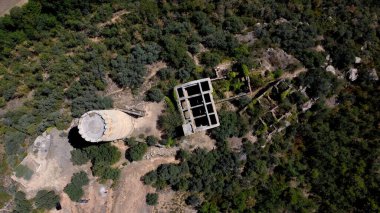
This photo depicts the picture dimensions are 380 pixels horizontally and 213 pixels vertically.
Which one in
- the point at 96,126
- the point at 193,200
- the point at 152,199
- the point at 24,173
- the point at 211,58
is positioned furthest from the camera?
the point at 24,173

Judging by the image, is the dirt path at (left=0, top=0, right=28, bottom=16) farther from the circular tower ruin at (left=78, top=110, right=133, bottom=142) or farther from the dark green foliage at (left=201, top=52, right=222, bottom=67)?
the dark green foliage at (left=201, top=52, right=222, bottom=67)

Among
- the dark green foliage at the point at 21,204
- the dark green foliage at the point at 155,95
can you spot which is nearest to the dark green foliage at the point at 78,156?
the dark green foliage at the point at 21,204

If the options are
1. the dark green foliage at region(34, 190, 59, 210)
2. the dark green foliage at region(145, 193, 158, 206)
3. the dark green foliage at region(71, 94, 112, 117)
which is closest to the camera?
the dark green foliage at region(145, 193, 158, 206)

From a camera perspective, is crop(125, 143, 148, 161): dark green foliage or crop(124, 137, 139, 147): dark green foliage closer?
crop(125, 143, 148, 161): dark green foliage

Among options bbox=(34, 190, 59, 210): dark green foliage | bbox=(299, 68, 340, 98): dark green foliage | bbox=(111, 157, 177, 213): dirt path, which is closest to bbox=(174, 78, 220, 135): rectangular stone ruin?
bbox=(111, 157, 177, 213): dirt path

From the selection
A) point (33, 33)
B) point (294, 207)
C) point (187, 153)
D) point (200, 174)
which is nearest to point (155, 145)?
point (187, 153)

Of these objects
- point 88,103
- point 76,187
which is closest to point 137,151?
point 88,103

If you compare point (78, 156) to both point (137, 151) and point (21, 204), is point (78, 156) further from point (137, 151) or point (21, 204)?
point (21, 204)
